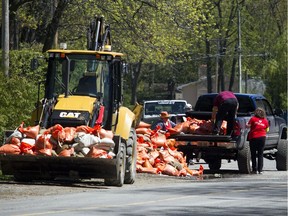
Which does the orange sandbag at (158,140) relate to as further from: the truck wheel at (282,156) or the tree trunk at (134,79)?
the tree trunk at (134,79)

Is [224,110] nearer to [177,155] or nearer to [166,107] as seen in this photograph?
[177,155]

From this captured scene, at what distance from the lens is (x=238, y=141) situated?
2719 cm

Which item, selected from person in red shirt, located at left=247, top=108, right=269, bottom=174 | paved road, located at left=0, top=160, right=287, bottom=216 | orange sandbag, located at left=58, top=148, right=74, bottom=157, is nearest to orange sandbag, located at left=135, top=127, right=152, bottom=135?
person in red shirt, located at left=247, top=108, right=269, bottom=174

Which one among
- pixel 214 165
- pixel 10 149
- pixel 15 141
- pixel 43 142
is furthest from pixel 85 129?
pixel 214 165

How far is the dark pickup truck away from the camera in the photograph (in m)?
27.2

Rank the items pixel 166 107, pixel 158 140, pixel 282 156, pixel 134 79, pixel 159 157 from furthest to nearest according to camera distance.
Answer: pixel 134 79, pixel 166 107, pixel 282 156, pixel 158 140, pixel 159 157

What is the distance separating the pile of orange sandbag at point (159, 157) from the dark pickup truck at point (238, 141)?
0.54 m

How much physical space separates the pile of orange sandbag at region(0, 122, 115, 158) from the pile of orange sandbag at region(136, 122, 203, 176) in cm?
478

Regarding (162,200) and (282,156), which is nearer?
(162,200)

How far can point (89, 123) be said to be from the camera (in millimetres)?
21844

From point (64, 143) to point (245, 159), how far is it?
26.0ft

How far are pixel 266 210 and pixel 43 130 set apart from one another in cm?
690

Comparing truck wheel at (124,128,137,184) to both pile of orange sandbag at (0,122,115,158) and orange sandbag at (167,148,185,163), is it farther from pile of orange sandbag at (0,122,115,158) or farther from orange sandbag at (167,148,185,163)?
orange sandbag at (167,148,185,163)

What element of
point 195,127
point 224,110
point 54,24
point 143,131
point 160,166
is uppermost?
point 54,24
